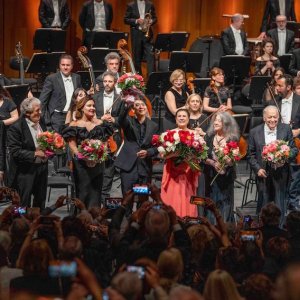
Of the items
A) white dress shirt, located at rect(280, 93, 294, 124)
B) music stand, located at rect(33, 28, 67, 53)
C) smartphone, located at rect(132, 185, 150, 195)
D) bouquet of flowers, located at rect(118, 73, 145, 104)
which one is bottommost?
smartphone, located at rect(132, 185, 150, 195)

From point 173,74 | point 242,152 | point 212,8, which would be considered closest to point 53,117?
point 173,74

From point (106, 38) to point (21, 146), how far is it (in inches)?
225

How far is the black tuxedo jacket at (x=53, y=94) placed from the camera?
12203mm

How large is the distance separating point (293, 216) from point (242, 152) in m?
3.48

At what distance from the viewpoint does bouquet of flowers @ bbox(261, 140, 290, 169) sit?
9898mm

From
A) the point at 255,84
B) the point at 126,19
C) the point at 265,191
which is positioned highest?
the point at 126,19

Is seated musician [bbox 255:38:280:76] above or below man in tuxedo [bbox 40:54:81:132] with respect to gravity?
above

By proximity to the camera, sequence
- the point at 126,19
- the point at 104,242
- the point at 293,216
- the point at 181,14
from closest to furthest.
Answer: the point at 104,242 < the point at 293,216 < the point at 126,19 < the point at 181,14

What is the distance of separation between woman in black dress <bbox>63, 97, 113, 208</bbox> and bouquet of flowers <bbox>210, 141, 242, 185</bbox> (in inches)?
50.7

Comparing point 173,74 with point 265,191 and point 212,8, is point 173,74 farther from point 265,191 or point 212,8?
point 212,8

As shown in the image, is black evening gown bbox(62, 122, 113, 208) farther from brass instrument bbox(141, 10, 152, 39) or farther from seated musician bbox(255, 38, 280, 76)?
brass instrument bbox(141, 10, 152, 39)

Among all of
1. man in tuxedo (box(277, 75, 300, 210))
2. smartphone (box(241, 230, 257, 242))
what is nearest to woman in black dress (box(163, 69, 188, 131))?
man in tuxedo (box(277, 75, 300, 210))

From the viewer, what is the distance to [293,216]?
284 inches

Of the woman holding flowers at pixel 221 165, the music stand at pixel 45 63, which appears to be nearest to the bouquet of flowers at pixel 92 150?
the woman holding flowers at pixel 221 165
